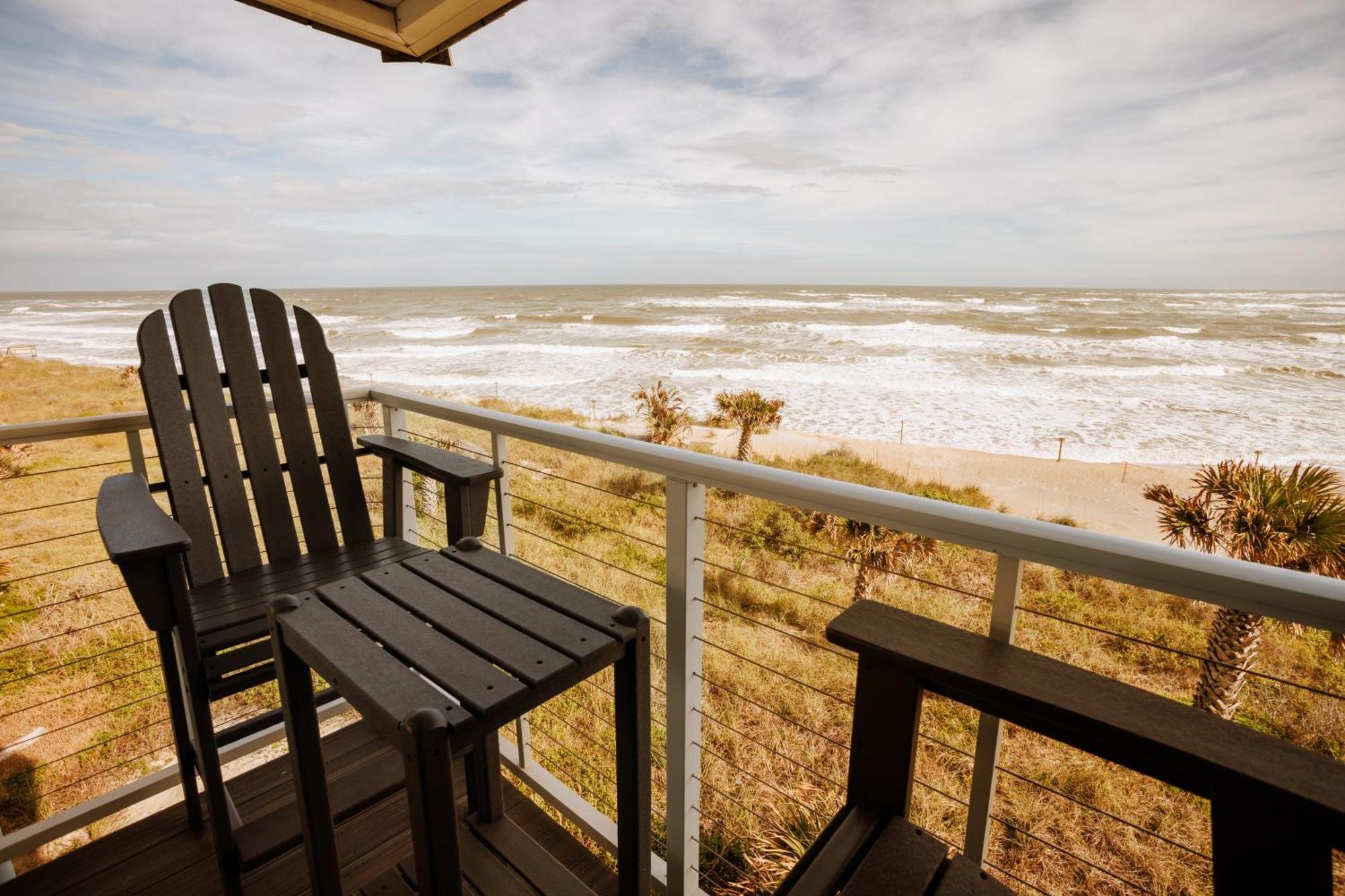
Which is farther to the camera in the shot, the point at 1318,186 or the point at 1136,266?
the point at 1136,266

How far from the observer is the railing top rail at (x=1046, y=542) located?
2.04 ft

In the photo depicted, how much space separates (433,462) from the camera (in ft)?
5.23

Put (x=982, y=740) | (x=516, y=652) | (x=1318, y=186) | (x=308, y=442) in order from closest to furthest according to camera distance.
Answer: (x=982, y=740), (x=516, y=652), (x=308, y=442), (x=1318, y=186)

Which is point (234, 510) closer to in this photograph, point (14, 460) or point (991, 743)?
point (991, 743)

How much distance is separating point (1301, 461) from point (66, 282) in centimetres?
6209

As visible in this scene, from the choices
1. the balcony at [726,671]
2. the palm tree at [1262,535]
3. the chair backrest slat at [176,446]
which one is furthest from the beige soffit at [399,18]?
the palm tree at [1262,535]

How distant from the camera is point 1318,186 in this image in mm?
18906

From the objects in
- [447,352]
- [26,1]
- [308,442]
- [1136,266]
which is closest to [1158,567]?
[308,442]

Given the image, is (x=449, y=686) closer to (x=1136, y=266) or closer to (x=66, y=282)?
(x=1136, y=266)

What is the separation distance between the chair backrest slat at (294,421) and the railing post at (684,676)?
3.93 feet

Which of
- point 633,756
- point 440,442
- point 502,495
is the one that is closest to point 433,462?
point 502,495

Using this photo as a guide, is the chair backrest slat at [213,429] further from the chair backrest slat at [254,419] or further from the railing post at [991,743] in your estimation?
the railing post at [991,743]

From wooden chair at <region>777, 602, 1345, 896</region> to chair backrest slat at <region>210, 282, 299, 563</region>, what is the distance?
5.47ft

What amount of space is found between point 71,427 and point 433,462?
0.83 metres
